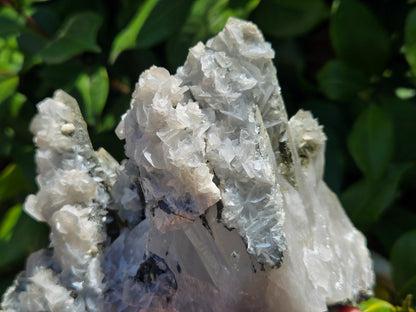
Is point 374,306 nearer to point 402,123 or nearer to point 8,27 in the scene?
point 402,123

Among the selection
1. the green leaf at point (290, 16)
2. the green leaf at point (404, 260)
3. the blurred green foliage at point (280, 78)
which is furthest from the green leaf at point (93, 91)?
the green leaf at point (404, 260)

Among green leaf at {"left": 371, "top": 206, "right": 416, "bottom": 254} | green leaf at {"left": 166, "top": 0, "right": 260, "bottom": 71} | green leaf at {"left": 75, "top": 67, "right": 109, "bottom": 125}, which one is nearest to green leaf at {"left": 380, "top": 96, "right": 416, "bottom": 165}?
green leaf at {"left": 371, "top": 206, "right": 416, "bottom": 254}

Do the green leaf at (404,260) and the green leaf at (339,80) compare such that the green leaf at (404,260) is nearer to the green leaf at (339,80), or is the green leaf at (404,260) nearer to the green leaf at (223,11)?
the green leaf at (339,80)

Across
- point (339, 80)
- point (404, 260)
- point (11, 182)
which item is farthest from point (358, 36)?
point (11, 182)

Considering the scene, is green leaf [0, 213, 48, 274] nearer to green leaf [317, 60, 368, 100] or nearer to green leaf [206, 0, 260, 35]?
green leaf [206, 0, 260, 35]

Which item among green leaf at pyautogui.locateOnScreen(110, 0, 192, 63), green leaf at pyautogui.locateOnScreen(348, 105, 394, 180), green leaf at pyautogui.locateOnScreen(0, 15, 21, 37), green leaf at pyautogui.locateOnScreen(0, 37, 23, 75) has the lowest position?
green leaf at pyautogui.locateOnScreen(348, 105, 394, 180)
